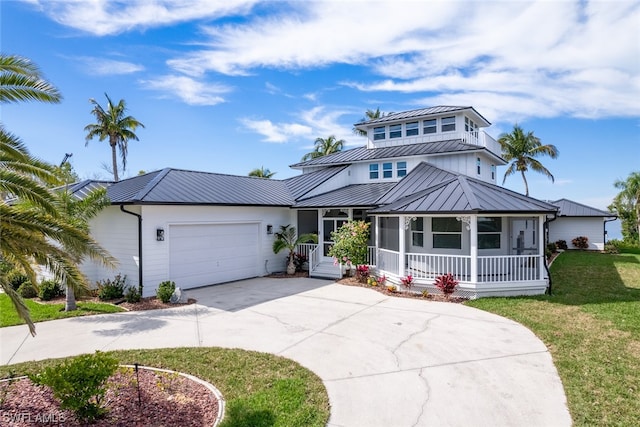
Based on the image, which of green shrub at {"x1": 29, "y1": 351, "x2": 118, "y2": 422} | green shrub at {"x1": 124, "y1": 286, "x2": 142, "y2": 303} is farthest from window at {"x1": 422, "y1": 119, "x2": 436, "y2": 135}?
green shrub at {"x1": 29, "y1": 351, "x2": 118, "y2": 422}

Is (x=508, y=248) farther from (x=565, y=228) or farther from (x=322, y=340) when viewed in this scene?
(x=565, y=228)

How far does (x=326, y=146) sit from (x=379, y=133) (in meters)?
18.5

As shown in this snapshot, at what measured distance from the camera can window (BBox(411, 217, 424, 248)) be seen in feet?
45.3

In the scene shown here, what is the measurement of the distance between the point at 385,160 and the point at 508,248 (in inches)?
303

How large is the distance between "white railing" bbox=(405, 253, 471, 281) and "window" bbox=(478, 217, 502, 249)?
120cm

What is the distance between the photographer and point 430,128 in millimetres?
19547

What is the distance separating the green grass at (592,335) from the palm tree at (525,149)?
21.2 m

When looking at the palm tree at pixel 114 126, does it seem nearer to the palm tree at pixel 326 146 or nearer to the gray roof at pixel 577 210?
the palm tree at pixel 326 146

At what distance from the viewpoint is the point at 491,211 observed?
10.7 metres

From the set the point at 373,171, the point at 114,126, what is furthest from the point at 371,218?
the point at 114,126

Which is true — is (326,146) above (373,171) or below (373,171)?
above

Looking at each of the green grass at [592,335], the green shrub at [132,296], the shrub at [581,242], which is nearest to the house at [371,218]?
the green shrub at [132,296]

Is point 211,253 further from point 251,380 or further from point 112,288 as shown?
point 251,380

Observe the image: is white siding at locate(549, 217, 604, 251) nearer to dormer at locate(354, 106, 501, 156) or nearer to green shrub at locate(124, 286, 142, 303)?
dormer at locate(354, 106, 501, 156)
